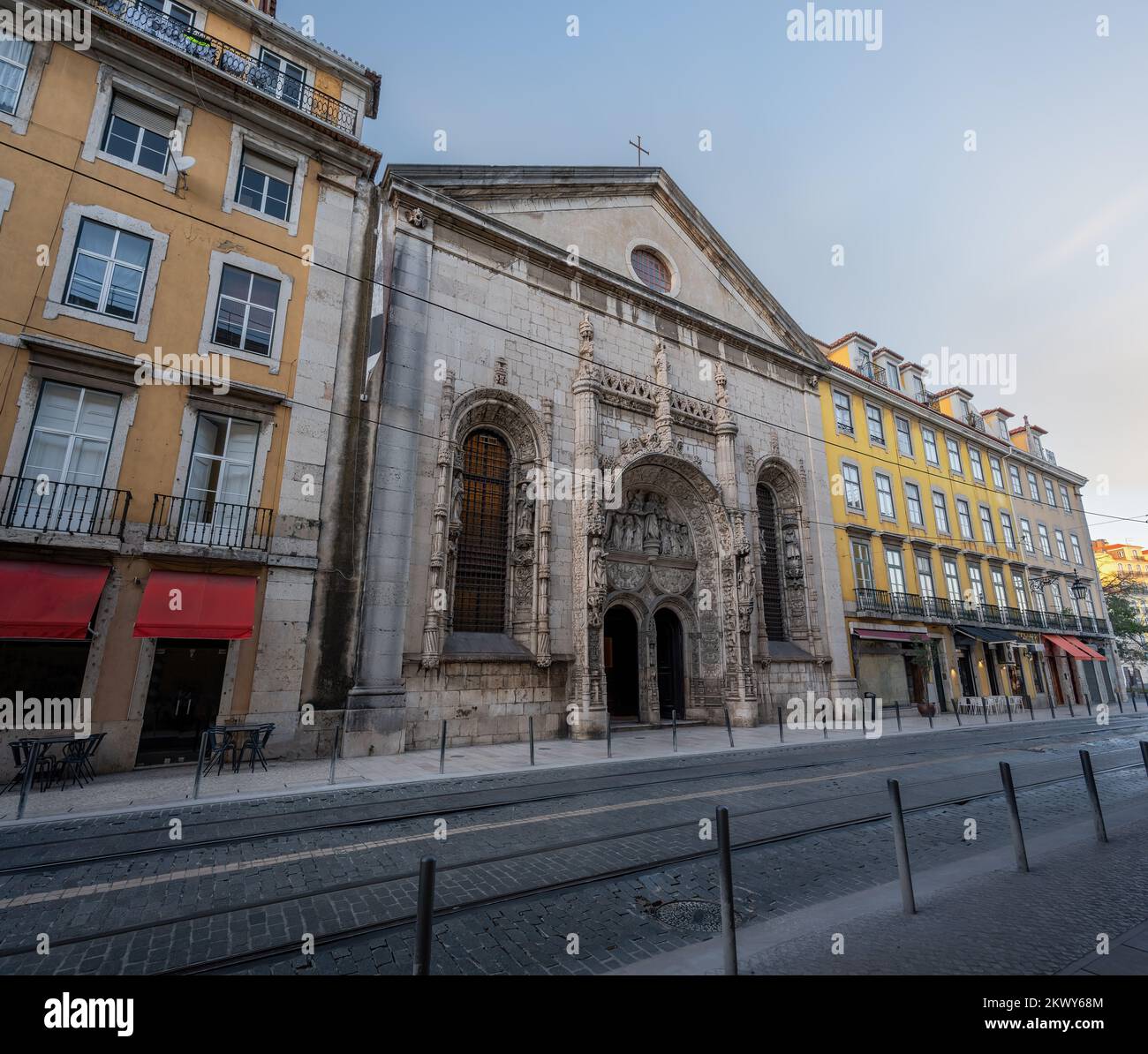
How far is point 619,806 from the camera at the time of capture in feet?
25.9

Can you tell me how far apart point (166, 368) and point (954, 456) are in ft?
118

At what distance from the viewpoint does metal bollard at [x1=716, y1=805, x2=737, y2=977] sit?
10.8 ft

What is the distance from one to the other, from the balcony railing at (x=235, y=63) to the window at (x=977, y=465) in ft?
113

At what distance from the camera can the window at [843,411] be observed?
26453mm

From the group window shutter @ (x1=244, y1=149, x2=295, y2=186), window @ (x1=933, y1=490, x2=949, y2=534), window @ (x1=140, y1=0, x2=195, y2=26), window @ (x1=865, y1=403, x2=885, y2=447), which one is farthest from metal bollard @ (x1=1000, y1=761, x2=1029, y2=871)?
window @ (x1=933, y1=490, x2=949, y2=534)

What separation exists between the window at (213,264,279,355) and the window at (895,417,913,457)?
1111 inches

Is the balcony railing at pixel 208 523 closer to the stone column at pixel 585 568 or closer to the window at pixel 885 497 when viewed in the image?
the stone column at pixel 585 568

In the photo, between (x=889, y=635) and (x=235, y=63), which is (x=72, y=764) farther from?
(x=889, y=635)

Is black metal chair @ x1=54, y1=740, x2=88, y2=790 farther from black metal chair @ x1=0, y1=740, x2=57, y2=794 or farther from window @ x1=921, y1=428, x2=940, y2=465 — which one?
window @ x1=921, y1=428, x2=940, y2=465

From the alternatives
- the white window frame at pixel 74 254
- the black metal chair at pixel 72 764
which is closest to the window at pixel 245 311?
the white window frame at pixel 74 254

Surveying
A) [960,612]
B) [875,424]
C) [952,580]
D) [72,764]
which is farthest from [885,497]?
[72,764]

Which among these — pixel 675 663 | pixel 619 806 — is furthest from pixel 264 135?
pixel 675 663

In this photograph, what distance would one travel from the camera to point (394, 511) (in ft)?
44.5

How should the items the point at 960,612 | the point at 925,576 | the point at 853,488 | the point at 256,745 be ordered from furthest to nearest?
1. the point at 960,612
2. the point at 925,576
3. the point at 853,488
4. the point at 256,745
